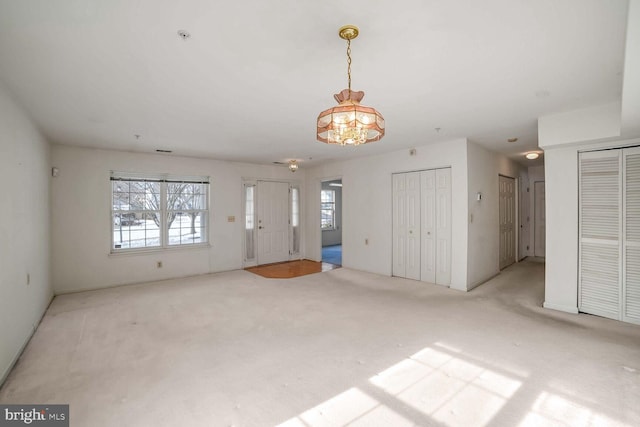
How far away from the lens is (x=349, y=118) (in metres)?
1.86

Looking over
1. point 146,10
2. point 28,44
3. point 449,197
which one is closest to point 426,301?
point 449,197

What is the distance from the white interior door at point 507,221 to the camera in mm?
5988

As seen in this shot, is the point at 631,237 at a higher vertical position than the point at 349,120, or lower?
lower

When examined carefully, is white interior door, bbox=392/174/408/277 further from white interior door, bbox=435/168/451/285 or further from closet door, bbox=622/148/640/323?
closet door, bbox=622/148/640/323

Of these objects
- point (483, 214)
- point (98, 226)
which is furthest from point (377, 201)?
point (98, 226)

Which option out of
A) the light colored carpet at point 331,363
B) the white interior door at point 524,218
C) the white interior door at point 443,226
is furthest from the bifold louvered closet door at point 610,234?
the white interior door at point 524,218

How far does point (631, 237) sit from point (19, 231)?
6.60m

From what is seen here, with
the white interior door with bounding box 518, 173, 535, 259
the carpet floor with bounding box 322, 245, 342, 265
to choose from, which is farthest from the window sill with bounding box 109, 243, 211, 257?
the white interior door with bounding box 518, 173, 535, 259

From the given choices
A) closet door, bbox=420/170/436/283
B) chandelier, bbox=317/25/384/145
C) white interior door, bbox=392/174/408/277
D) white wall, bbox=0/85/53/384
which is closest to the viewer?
chandelier, bbox=317/25/384/145

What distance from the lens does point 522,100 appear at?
9.73 ft

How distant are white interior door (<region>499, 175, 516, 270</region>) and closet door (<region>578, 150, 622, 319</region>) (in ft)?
7.63

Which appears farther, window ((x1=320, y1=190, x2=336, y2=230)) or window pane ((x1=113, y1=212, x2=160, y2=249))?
window ((x1=320, y1=190, x2=336, y2=230))

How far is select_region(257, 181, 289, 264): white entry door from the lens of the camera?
6969mm

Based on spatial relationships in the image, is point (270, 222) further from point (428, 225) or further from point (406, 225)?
point (428, 225)
